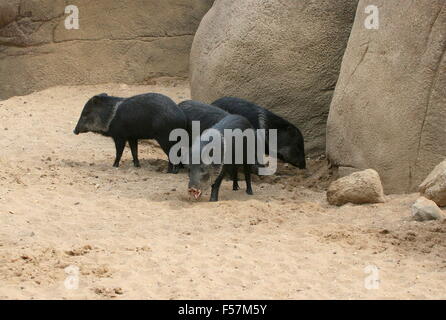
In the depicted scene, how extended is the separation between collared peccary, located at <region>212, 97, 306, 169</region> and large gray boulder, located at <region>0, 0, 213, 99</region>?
317 centimetres

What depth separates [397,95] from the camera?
762 centimetres

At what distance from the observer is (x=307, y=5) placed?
9.35 m

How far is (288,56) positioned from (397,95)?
203cm

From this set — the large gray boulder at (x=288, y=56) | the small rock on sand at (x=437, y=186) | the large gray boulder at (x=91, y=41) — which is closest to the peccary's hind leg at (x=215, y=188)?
the small rock on sand at (x=437, y=186)

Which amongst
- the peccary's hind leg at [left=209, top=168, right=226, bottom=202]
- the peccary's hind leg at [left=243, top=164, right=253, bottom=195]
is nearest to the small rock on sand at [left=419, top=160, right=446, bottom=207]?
the peccary's hind leg at [left=243, top=164, right=253, bottom=195]

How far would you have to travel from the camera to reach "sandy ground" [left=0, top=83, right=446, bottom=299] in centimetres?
513

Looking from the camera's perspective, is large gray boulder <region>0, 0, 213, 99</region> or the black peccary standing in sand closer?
the black peccary standing in sand

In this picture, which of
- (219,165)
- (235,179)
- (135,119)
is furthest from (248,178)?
(135,119)

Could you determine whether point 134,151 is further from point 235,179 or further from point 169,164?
point 235,179

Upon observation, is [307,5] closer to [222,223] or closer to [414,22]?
→ [414,22]

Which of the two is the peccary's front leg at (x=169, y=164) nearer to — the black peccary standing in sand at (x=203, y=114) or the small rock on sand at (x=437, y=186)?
the black peccary standing in sand at (x=203, y=114)

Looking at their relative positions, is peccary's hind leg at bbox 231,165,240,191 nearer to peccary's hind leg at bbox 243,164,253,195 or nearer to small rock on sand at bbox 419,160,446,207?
peccary's hind leg at bbox 243,164,253,195
